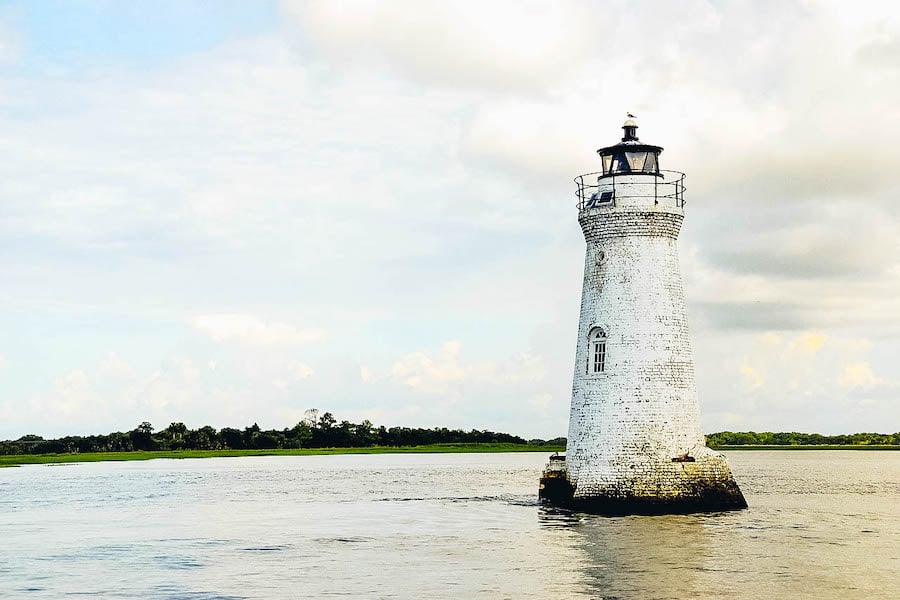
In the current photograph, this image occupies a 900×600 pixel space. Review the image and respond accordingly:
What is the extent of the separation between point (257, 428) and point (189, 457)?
20.7 metres

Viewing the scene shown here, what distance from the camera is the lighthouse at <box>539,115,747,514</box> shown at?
35.3 metres

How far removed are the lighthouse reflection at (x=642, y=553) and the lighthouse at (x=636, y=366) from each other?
1.20 meters

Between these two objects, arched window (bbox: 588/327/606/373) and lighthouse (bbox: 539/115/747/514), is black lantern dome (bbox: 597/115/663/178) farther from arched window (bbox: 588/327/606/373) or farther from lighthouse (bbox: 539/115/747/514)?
arched window (bbox: 588/327/606/373)

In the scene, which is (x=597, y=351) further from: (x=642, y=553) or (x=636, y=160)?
(x=642, y=553)

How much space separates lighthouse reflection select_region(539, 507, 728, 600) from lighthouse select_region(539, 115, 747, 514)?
3.94 ft

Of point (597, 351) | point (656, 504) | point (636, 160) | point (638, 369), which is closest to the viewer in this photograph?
point (656, 504)

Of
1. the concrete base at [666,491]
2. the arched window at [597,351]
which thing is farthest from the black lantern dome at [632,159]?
the concrete base at [666,491]

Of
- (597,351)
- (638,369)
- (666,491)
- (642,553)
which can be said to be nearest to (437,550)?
(642,553)

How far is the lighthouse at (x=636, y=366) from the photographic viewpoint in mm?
35344

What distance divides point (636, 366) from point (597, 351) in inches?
64.6

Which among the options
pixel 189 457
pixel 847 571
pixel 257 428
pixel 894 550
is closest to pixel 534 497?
pixel 894 550

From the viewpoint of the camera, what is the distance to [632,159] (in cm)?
3738

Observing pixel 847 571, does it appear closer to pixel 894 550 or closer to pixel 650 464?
pixel 894 550

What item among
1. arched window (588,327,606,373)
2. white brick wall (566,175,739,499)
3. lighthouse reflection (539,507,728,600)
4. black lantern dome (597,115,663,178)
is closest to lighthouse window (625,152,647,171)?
black lantern dome (597,115,663,178)
